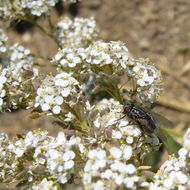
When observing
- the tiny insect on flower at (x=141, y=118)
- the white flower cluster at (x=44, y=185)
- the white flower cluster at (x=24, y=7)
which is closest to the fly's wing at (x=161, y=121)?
the tiny insect on flower at (x=141, y=118)

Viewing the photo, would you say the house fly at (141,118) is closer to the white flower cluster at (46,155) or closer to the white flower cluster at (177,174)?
the white flower cluster at (177,174)

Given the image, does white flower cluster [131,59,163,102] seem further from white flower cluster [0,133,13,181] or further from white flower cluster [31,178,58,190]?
white flower cluster [0,133,13,181]

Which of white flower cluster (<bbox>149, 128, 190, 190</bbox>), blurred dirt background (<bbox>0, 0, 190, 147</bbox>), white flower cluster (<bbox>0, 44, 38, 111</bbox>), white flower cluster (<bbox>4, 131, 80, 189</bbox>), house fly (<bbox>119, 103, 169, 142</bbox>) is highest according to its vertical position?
blurred dirt background (<bbox>0, 0, 190, 147</bbox>)

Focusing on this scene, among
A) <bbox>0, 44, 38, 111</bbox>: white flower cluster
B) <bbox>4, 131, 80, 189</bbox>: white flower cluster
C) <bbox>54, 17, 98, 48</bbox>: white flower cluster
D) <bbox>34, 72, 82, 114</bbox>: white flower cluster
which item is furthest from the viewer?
<bbox>54, 17, 98, 48</bbox>: white flower cluster

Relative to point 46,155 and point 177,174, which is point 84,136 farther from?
point 177,174

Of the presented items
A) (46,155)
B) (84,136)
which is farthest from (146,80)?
(46,155)

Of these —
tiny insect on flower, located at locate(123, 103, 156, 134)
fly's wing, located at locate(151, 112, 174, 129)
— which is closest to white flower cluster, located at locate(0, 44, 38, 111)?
tiny insect on flower, located at locate(123, 103, 156, 134)

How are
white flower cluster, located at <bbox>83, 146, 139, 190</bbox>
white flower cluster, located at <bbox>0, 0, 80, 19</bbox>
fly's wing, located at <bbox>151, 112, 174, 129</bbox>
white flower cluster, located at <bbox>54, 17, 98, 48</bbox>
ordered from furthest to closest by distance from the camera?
white flower cluster, located at <bbox>54, 17, 98, 48</bbox> < white flower cluster, located at <bbox>0, 0, 80, 19</bbox> < fly's wing, located at <bbox>151, 112, 174, 129</bbox> < white flower cluster, located at <bbox>83, 146, 139, 190</bbox>
